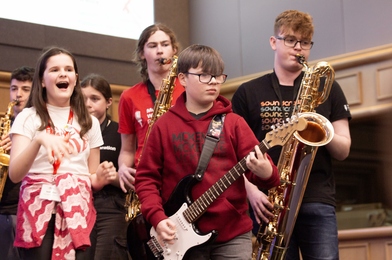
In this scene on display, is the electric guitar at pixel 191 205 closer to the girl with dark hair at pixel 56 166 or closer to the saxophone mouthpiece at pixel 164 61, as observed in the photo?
the girl with dark hair at pixel 56 166

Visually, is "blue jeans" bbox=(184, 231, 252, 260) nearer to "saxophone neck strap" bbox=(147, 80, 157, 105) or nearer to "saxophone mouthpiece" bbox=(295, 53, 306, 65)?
"saxophone mouthpiece" bbox=(295, 53, 306, 65)

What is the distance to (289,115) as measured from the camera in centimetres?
344

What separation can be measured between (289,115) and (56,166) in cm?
127

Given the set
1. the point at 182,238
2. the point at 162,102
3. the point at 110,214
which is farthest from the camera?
the point at 110,214

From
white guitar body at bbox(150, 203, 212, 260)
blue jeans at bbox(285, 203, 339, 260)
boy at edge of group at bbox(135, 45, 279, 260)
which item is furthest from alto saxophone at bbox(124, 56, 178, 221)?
blue jeans at bbox(285, 203, 339, 260)

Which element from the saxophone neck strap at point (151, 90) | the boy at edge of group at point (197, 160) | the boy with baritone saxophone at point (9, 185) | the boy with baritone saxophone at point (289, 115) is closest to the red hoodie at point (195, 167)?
the boy at edge of group at point (197, 160)

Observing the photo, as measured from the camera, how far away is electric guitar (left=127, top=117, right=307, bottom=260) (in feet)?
9.19

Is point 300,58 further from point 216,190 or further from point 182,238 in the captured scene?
point 182,238

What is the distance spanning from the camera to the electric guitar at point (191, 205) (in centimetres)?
280

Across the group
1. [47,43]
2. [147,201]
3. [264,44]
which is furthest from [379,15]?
[147,201]

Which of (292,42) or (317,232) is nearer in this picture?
(317,232)

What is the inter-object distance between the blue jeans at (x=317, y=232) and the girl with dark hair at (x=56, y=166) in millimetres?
1034

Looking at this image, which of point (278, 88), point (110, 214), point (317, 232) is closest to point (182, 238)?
point (317, 232)

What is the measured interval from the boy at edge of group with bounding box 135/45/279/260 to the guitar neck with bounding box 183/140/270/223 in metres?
0.04
